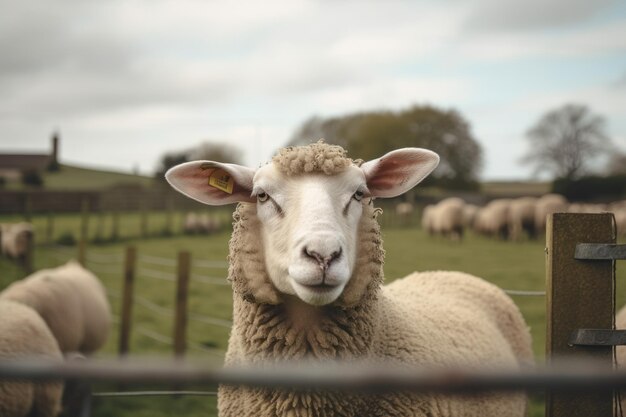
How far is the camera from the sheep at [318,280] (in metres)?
2.20

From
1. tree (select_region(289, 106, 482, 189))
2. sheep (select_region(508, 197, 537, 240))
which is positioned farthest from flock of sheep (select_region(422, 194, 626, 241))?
tree (select_region(289, 106, 482, 189))

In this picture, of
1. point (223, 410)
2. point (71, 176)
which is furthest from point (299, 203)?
point (71, 176)

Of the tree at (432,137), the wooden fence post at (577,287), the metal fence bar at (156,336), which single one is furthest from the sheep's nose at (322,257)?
the tree at (432,137)

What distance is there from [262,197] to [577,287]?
1436 millimetres

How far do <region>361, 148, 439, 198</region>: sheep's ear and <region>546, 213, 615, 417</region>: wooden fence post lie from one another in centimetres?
65

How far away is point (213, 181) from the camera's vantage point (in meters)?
2.63

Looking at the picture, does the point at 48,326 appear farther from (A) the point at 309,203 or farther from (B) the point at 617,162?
(B) the point at 617,162

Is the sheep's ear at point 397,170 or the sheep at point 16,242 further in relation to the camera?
the sheep at point 16,242

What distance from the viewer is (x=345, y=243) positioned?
2.17 m

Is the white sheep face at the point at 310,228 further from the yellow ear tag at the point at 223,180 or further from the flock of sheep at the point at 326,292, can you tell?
the yellow ear tag at the point at 223,180

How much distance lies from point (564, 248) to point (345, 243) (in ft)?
3.21

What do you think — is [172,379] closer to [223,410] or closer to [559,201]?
[223,410]

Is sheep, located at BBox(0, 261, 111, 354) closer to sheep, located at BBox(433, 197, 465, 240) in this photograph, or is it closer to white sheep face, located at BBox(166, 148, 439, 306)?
white sheep face, located at BBox(166, 148, 439, 306)

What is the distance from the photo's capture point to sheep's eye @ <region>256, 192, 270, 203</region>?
8.17 feet
